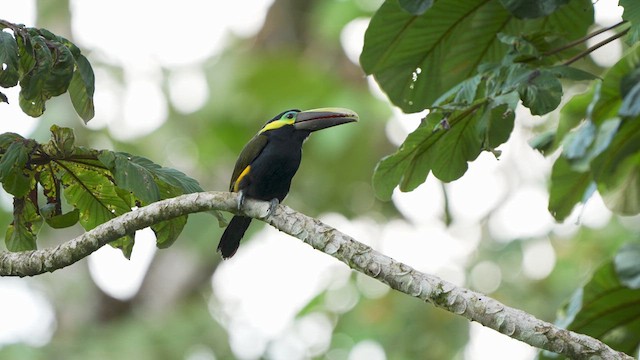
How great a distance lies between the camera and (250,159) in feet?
13.0

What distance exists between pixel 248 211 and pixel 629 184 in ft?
5.94

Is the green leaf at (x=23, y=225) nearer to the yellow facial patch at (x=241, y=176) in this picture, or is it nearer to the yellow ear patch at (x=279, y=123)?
the yellow facial patch at (x=241, y=176)

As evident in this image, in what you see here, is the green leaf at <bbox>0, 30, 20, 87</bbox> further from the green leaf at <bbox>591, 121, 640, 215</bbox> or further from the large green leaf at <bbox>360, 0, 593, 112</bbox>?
the green leaf at <bbox>591, 121, 640, 215</bbox>

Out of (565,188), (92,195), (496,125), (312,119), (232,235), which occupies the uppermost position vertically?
(92,195)

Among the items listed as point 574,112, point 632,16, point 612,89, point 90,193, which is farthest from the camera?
point 574,112

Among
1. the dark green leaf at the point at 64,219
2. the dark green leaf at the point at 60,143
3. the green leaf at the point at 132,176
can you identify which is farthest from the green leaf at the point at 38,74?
the dark green leaf at the point at 64,219

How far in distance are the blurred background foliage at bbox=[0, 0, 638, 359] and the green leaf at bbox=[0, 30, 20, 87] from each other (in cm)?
427

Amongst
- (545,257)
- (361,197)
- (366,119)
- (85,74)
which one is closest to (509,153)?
(545,257)

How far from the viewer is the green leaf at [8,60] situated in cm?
264

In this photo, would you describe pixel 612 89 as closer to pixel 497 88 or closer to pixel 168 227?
pixel 497 88

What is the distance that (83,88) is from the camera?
3.07 meters

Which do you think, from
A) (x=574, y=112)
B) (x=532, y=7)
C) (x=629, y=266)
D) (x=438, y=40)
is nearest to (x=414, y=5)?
(x=532, y=7)

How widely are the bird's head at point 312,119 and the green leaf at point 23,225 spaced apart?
1.13 m

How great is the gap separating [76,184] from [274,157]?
91cm
